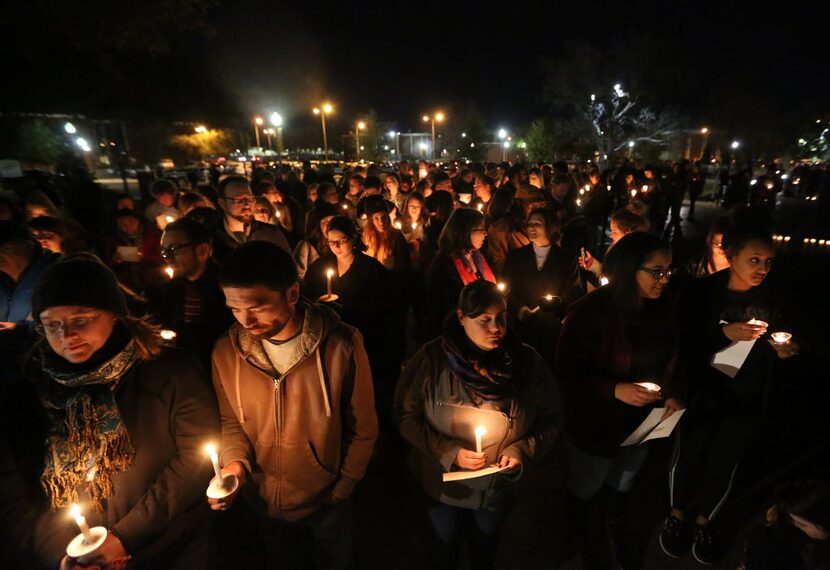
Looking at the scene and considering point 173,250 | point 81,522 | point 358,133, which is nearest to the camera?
point 81,522

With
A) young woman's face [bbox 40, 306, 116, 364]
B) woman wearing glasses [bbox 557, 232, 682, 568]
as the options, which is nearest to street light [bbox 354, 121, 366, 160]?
woman wearing glasses [bbox 557, 232, 682, 568]

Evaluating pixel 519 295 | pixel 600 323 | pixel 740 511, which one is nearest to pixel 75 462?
pixel 600 323

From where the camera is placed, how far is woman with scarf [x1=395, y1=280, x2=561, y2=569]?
2.18m

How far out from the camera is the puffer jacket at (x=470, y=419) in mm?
2256

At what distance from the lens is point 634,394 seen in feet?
8.20

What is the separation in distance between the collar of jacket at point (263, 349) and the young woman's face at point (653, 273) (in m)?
1.87

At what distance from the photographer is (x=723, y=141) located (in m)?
55.5

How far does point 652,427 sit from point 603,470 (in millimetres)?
444

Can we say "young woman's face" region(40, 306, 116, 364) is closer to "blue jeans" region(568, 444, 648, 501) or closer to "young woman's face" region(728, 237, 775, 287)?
"blue jeans" region(568, 444, 648, 501)

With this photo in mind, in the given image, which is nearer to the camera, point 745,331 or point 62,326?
point 62,326

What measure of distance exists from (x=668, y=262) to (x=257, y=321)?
2.32 meters

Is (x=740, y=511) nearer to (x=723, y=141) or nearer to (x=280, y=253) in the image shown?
(x=280, y=253)

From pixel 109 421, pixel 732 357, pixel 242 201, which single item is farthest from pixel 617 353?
pixel 242 201

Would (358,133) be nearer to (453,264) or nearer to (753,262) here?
(453,264)
